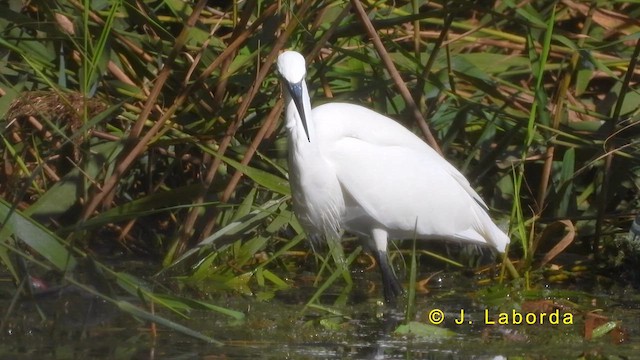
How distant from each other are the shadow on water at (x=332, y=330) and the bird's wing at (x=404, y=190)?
25 cm

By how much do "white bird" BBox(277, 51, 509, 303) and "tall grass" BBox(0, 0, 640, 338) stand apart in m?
0.16

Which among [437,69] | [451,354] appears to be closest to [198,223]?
[437,69]

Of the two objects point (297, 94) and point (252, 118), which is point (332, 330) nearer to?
point (297, 94)

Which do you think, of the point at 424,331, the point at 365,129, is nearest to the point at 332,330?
the point at 424,331

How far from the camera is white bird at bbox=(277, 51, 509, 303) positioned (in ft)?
11.7

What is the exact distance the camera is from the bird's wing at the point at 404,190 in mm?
3662

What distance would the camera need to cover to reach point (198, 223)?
3.94 meters

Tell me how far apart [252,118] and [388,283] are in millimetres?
790

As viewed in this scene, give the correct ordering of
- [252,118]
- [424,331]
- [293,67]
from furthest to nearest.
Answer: [252,118] < [293,67] < [424,331]

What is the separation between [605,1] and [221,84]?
5.07ft

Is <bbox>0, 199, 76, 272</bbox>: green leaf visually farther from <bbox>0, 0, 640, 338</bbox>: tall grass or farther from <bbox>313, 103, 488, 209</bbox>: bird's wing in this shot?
<bbox>313, 103, 488, 209</bbox>: bird's wing

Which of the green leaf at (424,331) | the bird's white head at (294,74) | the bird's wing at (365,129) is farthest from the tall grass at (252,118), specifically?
the green leaf at (424,331)

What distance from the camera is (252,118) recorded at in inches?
160

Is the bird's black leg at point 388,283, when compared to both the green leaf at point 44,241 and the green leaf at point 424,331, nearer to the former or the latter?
the green leaf at point 424,331
